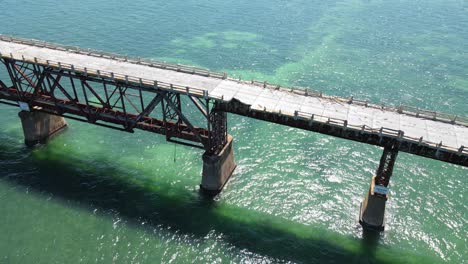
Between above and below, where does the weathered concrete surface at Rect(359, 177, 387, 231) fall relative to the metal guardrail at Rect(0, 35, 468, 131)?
below

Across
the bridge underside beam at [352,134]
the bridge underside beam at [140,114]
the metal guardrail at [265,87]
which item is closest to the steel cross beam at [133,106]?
the bridge underside beam at [140,114]

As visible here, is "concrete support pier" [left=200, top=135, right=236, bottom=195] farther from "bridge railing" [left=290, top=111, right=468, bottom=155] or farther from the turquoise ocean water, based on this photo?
"bridge railing" [left=290, top=111, right=468, bottom=155]

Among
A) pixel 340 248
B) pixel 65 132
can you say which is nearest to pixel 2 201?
pixel 65 132

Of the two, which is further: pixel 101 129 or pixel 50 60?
pixel 101 129

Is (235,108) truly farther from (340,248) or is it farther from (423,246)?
(423,246)

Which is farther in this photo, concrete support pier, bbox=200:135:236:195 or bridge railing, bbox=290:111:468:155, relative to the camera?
concrete support pier, bbox=200:135:236:195

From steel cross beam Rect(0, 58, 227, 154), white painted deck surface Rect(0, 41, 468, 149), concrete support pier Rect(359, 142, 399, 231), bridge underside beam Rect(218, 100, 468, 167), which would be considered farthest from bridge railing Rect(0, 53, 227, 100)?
concrete support pier Rect(359, 142, 399, 231)
